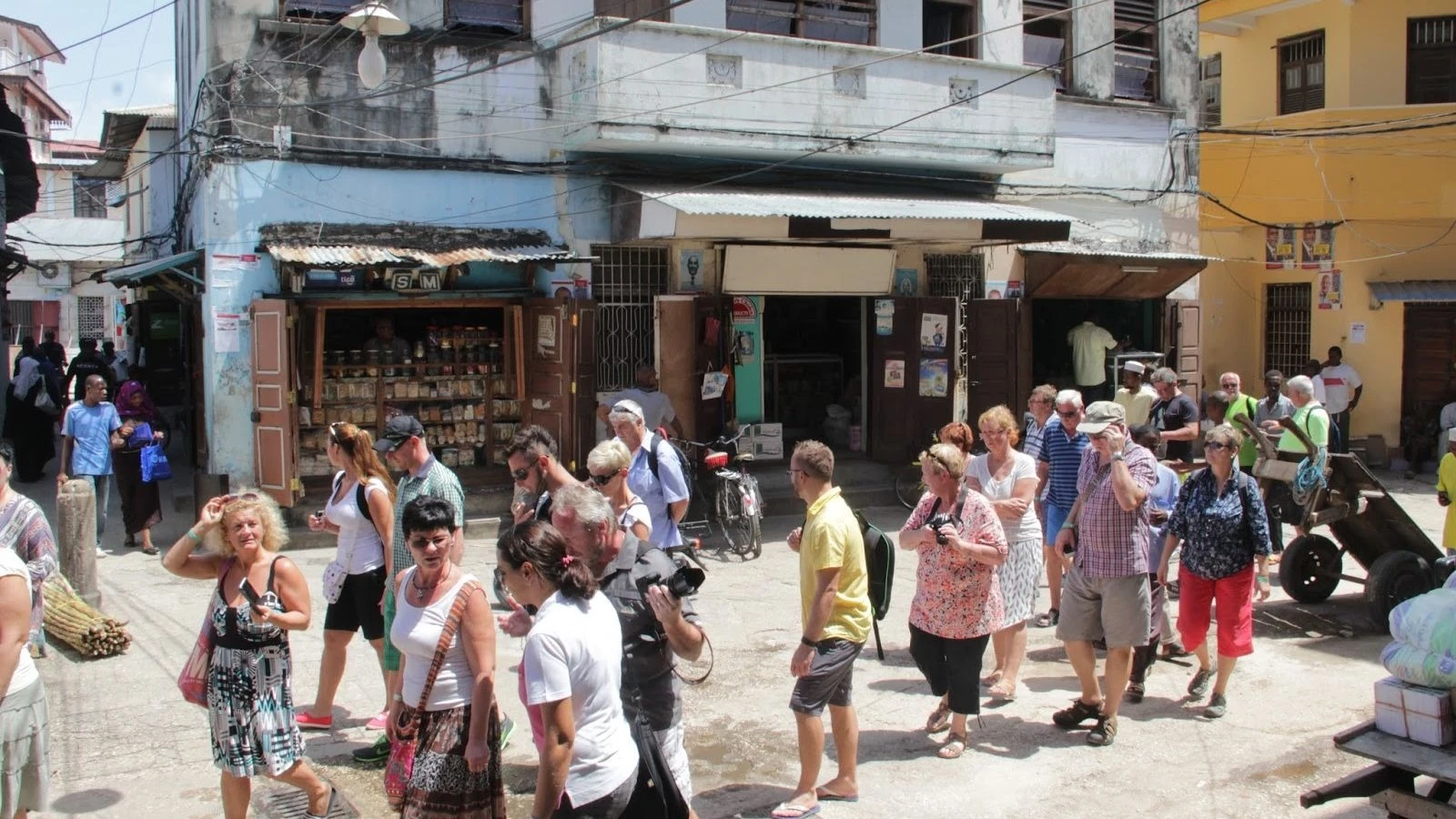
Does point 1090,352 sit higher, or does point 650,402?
point 1090,352

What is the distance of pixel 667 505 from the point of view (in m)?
7.39

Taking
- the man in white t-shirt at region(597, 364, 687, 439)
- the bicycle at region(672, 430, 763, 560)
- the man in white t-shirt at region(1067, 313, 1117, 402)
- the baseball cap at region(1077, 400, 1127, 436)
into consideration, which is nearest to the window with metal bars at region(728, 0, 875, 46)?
the man in white t-shirt at region(597, 364, 687, 439)

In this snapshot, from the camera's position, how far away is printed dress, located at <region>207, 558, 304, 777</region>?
477cm

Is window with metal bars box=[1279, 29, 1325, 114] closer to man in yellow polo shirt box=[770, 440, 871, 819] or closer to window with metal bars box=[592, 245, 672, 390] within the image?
window with metal bars box=[592, 245, 672, 390]

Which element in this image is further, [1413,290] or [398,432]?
[1413,290]

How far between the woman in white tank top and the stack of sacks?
4.44 m

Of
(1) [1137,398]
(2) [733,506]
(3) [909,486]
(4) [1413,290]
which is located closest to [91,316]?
(3) [909,486]

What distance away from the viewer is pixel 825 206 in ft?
42.0

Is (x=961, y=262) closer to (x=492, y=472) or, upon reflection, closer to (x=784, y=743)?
(x=492, y=472)

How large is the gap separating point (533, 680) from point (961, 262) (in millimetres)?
12334

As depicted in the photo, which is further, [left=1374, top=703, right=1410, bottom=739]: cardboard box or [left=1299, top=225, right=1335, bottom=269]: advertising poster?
[left=1299, top=225, right=1335, bottom=269]: advertising poster

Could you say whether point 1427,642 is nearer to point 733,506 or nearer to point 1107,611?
point 1107,611

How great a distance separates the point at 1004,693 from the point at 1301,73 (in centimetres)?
1633

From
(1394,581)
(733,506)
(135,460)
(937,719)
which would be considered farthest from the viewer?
(733,506)
